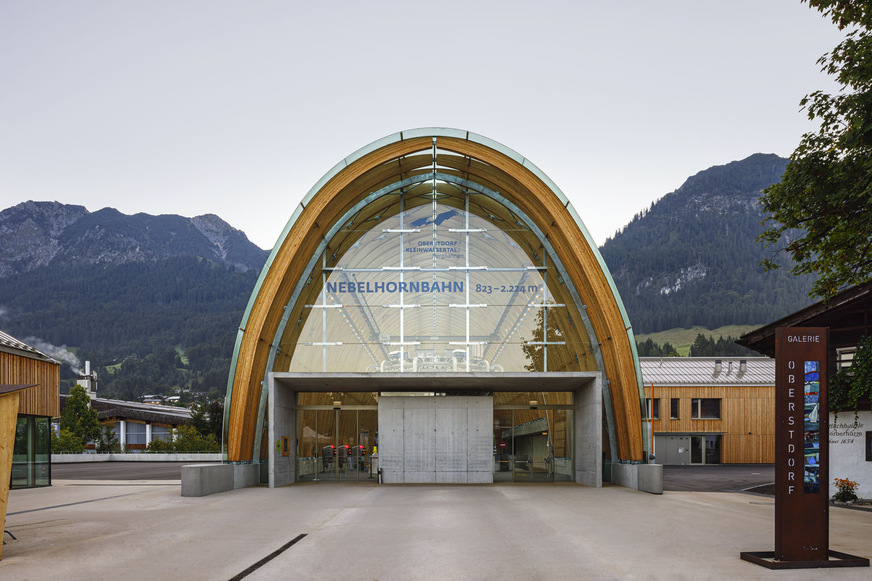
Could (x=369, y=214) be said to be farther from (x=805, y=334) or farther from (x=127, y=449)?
(x=127, y=449)

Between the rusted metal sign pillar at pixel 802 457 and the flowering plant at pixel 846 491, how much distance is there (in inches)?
437

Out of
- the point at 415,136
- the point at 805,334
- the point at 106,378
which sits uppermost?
the point at 415,136

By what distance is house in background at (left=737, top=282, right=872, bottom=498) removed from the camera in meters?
20.5

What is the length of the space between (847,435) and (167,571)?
1782 cm

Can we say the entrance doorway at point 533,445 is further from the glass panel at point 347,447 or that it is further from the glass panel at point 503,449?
the glass panel at point 347,447

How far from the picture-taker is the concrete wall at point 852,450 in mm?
20547

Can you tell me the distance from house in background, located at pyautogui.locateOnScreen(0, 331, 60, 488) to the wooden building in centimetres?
3452

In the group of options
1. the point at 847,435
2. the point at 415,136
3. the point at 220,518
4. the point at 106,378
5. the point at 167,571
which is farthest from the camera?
the point at 106,378

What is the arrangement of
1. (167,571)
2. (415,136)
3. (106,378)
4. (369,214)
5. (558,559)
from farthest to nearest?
(106,378)
(369,214)
(415,136)
(558,559)
(167,571)

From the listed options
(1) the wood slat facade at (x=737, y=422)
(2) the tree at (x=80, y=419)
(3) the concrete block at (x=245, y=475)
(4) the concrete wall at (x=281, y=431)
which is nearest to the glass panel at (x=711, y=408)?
(1) the wood slat facade at (x=737, y=422)

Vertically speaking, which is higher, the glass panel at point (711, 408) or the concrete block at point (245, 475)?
the concrete block at point (245, 475)

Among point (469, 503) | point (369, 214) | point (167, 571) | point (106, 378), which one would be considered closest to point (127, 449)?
point (369, 214)

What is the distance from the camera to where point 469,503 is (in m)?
19.1

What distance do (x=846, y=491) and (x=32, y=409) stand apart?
78.5 feet
